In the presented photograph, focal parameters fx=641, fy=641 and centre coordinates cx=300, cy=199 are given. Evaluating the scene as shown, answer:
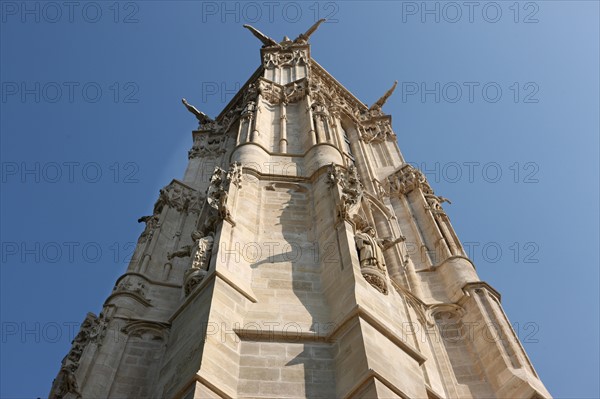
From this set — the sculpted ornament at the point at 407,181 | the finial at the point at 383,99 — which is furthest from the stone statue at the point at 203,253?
the finial at the point at 383,99

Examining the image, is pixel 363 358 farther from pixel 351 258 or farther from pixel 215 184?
pixel 215 184

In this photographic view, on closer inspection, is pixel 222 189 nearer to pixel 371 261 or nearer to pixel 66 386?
pixel 371 261

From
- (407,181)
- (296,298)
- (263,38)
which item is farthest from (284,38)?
(296,298)

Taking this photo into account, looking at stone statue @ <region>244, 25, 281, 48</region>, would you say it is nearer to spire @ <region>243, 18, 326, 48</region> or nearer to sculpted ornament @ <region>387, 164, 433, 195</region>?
spire @ <region>243, 18, 326, 48</region>

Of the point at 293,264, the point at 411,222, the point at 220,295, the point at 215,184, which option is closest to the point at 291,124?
the point at 411,222

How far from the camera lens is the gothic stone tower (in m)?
9.04

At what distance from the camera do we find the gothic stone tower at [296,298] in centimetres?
904

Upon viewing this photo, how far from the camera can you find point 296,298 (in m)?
10.9

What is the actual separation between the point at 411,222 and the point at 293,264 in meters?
8.61

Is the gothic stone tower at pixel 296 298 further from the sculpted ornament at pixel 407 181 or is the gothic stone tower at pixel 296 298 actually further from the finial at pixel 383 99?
the finial at pixel 383 99

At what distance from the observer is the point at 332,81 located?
1291 inches

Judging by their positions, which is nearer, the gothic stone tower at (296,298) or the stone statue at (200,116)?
the gothic stone tower at (296,298)

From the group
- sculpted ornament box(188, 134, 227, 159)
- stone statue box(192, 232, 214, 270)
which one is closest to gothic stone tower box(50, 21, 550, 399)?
stone statue box(192, 232, 214, 270)

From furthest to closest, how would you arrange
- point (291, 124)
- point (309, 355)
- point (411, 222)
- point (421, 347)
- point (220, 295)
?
point (291, 124), point (411, 222), point (421, 347), point (220, 295), point (309, 355)
